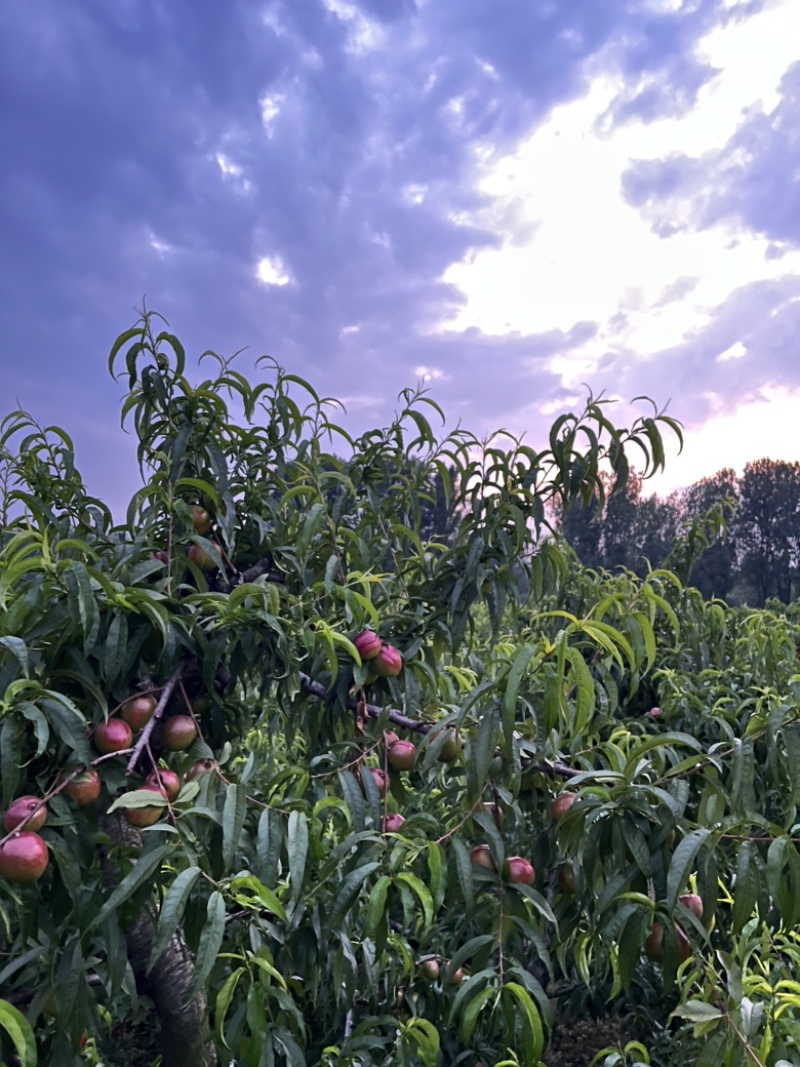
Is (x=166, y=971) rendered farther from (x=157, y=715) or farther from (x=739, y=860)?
(x=739, y=860)

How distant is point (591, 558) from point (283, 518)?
17402mm

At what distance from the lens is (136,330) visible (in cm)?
139

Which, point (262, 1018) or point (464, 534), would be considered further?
point (464, 534)

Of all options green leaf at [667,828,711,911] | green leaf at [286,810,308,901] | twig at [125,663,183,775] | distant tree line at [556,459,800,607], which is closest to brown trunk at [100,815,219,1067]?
twig at [125,663,183,775]

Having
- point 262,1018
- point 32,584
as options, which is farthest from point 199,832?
point 32,584

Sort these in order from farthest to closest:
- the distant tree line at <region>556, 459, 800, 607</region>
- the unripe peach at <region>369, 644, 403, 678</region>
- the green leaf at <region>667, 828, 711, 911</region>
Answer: the distant tree line at <region>556, 459, 800, 607</region>, the unripe peach at <region>369, 644, 403, 678</region>, the green leaf at <region>667, 828, 711, 911</region>

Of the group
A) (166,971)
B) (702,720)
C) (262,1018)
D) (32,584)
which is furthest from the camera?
(702,720)

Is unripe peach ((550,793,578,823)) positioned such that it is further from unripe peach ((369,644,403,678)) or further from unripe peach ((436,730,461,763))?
unripe peach ((369,644,403,678))

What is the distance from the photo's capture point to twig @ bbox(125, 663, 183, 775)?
3.43 ft

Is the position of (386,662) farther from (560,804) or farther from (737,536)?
(737,536)

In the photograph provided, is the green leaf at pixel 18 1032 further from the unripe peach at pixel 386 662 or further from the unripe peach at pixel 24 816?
the unripe peach at pixel 386 662

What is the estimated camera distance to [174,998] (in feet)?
4.91

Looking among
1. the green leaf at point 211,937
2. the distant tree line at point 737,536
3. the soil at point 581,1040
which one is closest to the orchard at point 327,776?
the green leaf at point 211,937

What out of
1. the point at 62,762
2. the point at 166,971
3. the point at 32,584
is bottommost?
the point at 166,971
